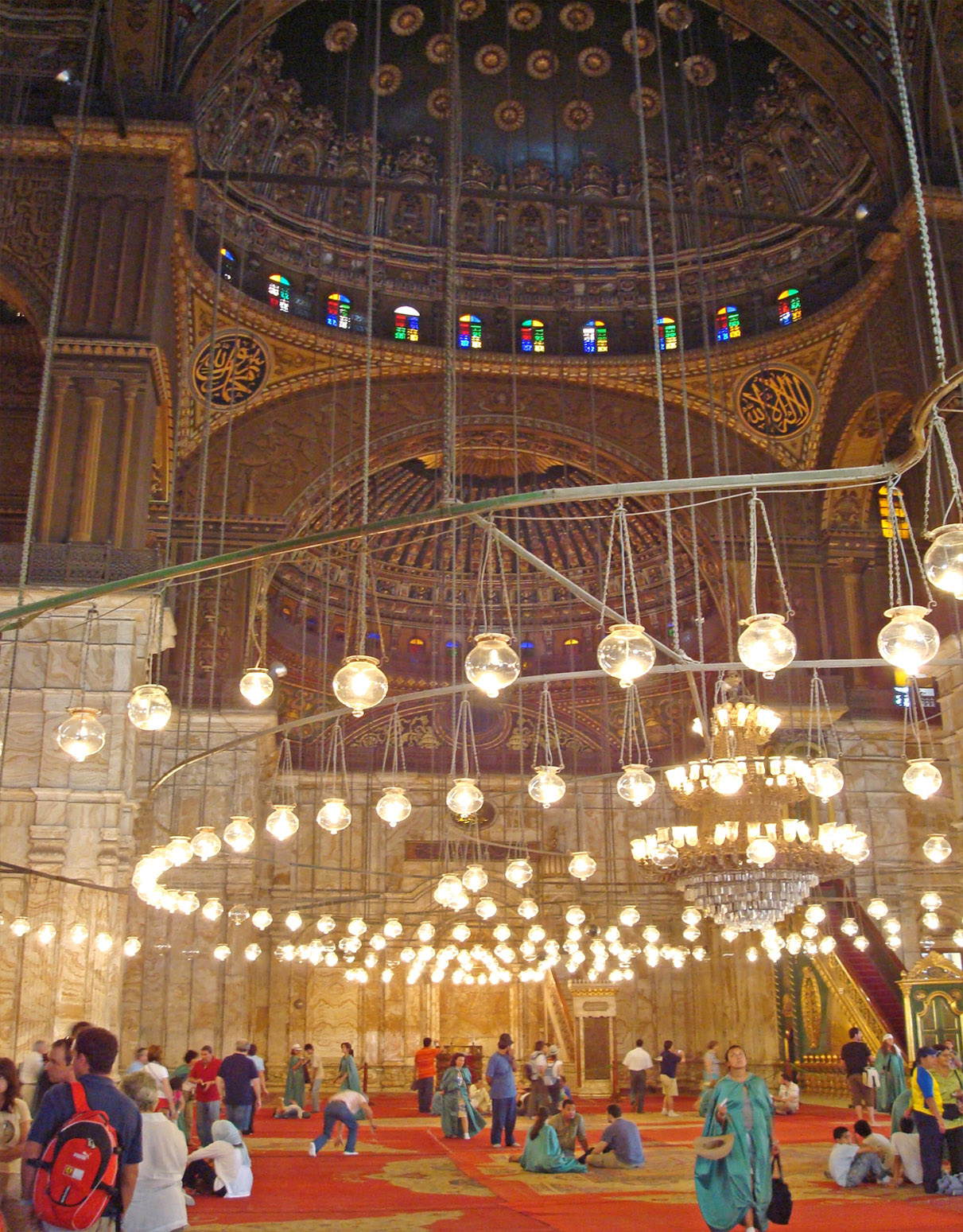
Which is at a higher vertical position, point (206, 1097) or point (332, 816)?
point (332, 816)

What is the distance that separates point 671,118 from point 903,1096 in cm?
1372

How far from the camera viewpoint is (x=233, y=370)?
50.9 ft

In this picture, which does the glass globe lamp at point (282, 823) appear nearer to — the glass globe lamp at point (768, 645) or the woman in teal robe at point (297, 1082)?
the glass globe lamp at point (768, 645)

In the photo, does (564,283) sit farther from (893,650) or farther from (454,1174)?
(893,650)

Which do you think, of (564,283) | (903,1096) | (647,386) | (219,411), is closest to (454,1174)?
(903,1096)

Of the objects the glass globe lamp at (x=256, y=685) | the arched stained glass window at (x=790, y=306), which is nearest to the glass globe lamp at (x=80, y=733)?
the glass globe lamp at (x=256, y=685)

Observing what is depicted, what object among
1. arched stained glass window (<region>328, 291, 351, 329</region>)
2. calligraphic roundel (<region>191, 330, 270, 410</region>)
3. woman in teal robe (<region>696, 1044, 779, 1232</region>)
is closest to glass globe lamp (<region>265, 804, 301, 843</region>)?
woman in teal robe (<region>696, 1044, 779, 1232</region>)

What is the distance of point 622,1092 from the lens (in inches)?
742

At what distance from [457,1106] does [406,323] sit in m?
10.5

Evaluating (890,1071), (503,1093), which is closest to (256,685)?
(503,1093)

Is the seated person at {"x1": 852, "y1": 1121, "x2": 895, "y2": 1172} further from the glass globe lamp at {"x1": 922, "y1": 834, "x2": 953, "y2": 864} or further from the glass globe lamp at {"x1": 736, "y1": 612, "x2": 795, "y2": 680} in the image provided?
the glass globe lamp at {"x1": 736, "y1": 612, "x2": 795, "y2": 680}

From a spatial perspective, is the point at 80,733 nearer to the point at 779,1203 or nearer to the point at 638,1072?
the point at 779,1203

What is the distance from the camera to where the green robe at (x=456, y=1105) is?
11352mm

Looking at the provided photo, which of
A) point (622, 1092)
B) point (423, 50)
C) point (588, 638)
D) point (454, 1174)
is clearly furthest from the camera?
point (588, 638)
